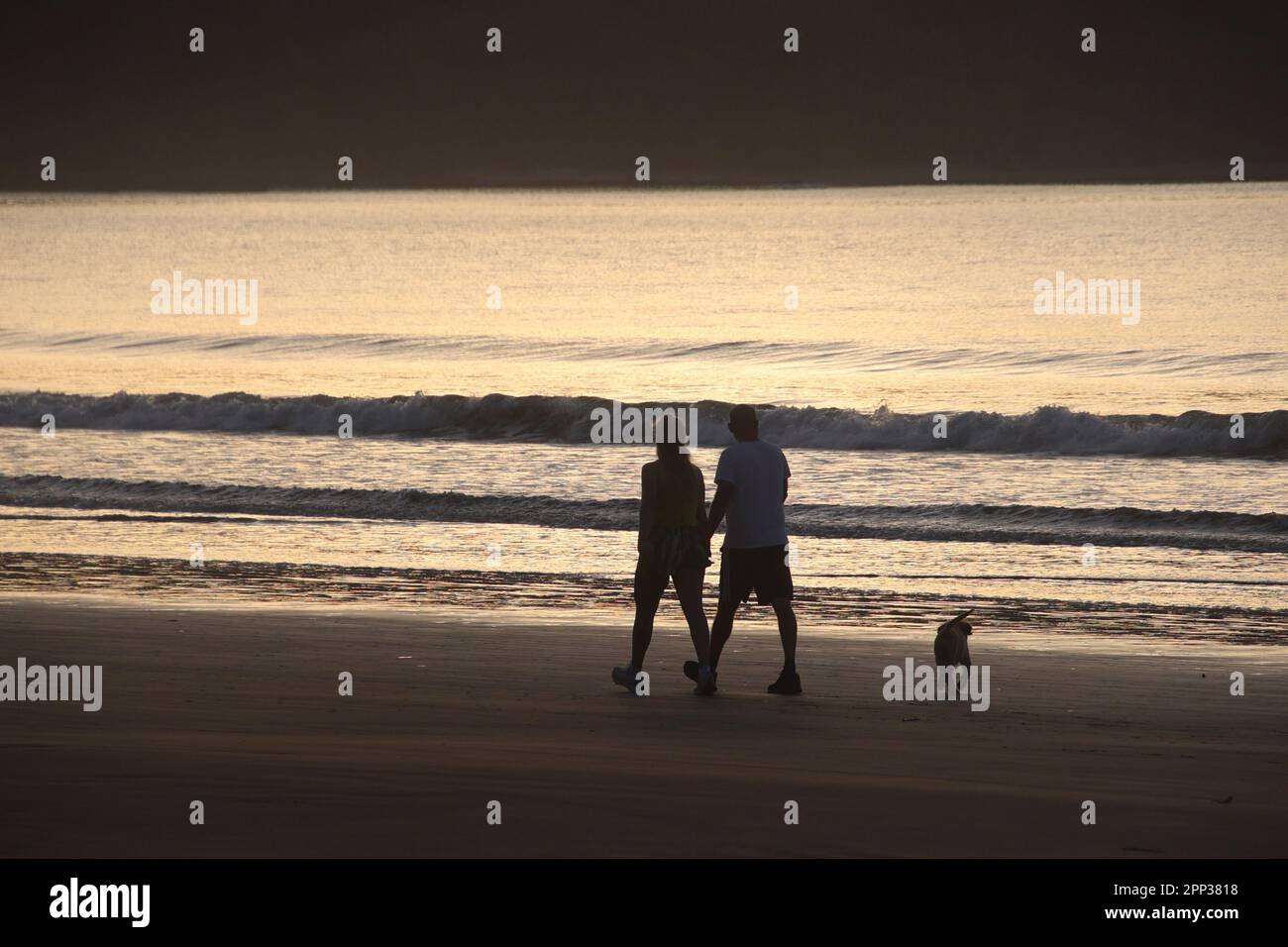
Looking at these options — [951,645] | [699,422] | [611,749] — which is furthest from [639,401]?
[611,749]

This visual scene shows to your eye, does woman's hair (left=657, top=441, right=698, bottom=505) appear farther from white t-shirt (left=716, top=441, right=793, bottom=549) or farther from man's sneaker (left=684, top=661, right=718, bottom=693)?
man's sneaker (left=684, top=661, right=718, bottom=693)

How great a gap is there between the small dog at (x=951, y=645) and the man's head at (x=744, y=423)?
1.83 m

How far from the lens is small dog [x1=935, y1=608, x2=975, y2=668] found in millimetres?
10359

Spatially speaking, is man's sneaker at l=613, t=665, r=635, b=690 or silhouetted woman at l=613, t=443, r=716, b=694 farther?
man's sneaker at l=613, t=665, r=635, b=690

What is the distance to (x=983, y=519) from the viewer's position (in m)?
20.1

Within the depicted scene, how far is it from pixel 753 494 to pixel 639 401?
25.5 metres

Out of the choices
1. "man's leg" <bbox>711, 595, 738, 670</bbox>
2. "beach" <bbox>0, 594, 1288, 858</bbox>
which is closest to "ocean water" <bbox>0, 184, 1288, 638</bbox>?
"beach" <bbox>0, 594, 1288, 858</bbox>

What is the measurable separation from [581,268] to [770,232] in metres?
30.2

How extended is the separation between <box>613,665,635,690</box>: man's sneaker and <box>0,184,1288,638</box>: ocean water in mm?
3640

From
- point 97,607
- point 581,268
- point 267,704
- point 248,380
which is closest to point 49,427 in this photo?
point 248,380

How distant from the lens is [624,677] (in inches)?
399

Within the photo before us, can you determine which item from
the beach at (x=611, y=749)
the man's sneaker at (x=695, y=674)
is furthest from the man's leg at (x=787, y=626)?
the man's sneaker at (x=695, y=674)

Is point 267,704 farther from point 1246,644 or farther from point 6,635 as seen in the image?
point 1246,644

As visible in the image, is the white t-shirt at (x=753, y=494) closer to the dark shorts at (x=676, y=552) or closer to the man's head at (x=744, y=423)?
the man's head at (x=744, y=423)
